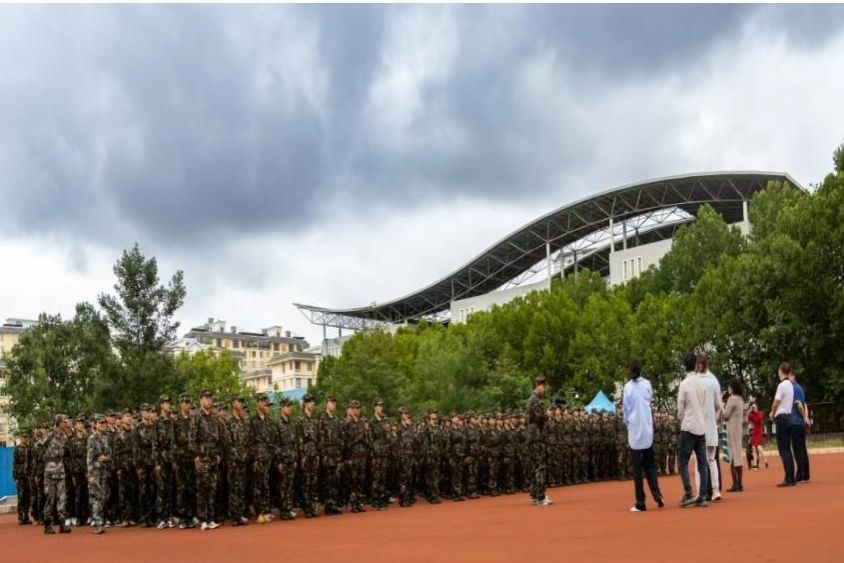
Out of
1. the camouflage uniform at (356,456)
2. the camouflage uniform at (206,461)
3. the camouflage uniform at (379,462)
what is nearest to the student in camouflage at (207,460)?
the camouflage uniform at (206,461)

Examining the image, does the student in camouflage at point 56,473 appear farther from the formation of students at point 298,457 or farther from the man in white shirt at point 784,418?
the man in white shirt at point 784,418

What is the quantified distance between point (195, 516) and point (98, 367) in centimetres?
1746

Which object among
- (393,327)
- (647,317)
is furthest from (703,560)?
(393,327)

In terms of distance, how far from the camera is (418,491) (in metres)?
17.7

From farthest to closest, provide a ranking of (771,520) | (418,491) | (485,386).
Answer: (485,386) < (418,491) < (771,520)

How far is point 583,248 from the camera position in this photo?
66000 millimetres

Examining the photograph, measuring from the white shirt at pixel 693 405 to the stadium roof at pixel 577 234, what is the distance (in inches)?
1815

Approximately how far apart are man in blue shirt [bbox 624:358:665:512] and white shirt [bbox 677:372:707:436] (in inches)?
15.3

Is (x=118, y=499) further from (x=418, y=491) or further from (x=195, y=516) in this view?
(x=418, y=491)

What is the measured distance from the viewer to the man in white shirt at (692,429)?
35.1ft

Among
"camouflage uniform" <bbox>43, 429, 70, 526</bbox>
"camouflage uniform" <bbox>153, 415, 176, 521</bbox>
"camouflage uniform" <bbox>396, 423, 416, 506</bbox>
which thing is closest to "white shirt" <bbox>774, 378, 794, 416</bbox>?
"camouflage uniform" <bbox>396, 423, 416, 506</bbox>

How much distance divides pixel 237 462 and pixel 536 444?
13.7 feet

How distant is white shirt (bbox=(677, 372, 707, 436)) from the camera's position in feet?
35.2

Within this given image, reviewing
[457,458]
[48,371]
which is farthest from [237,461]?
[48,371]
